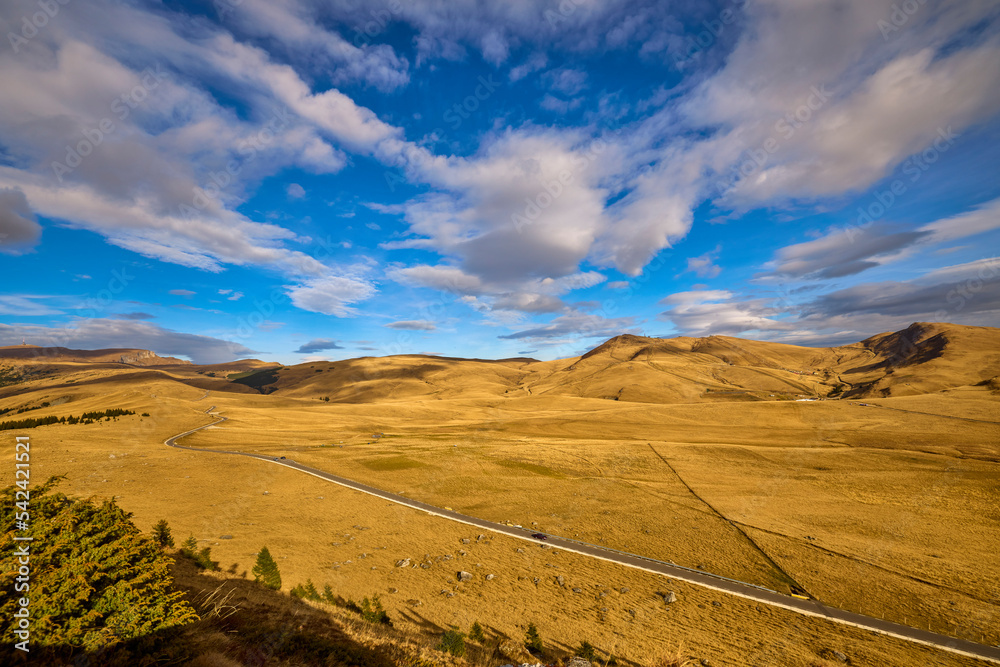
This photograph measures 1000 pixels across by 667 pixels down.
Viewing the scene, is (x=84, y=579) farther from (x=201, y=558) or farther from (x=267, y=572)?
(x=201, y=558)

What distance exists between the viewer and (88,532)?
36.6 feet

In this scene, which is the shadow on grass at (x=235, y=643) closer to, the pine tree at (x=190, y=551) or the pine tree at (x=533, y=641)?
the pine tree at (x=190, y=551)

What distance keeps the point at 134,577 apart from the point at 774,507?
56.0 meters

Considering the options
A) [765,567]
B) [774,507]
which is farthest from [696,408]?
[765,567]

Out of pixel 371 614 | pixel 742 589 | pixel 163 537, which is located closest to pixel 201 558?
pixel 163 537

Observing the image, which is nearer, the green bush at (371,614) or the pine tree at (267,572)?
the green bush at (371,614)

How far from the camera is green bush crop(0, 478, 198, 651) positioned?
9211 mm

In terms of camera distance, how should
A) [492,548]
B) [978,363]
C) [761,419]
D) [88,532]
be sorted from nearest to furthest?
[88,532] → [492,548] → [761,419] → [978,363]

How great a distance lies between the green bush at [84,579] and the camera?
30.2ft

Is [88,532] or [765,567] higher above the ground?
[88,532]

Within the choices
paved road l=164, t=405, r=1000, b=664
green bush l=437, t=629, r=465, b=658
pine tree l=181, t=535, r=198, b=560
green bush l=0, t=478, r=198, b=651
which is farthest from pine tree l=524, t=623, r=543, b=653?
pine tree l=181, t=535, r=198, b=560

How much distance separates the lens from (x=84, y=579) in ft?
33.1

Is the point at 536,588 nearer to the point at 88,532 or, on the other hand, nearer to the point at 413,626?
the point at 413,626

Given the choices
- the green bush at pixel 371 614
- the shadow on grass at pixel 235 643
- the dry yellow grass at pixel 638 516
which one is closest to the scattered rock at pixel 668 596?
the dry yellow grass at pixel 638 516
